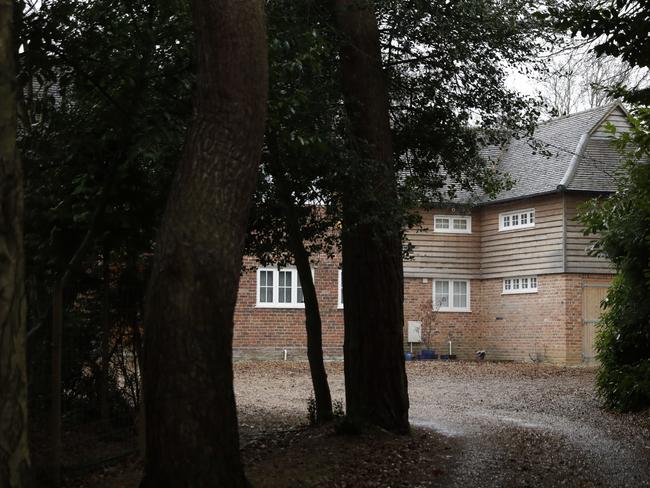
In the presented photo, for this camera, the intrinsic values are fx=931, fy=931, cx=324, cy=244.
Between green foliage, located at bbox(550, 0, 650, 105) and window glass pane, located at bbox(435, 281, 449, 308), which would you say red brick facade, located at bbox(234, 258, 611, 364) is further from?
green foliage, located at bbox(550, 0, 650, 105)

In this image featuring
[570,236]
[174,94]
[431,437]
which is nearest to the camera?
[174,94]

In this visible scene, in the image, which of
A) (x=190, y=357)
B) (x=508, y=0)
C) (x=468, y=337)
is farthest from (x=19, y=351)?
(x=468, y=337)

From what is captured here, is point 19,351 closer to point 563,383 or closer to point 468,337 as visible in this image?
point 563,383

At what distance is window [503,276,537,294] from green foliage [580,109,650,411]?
532 inches

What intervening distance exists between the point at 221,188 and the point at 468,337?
25.9 m

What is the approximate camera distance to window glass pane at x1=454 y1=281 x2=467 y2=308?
105 feet

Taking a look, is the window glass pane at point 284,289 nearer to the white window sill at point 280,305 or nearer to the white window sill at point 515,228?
the white window sill at point 280,305

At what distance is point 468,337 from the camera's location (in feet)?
104

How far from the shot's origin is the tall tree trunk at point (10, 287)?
337cm

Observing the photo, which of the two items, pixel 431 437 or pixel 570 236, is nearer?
pixel 431 437

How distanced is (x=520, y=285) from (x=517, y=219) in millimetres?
2177

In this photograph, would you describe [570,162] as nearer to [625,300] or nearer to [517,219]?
[517,219]

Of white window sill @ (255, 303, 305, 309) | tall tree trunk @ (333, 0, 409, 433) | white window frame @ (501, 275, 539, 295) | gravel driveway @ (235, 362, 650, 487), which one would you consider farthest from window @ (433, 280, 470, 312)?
tall tree trunk @ (333, 0, 409, 433)

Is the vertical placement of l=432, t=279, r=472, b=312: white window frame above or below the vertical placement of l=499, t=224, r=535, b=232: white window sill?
below
